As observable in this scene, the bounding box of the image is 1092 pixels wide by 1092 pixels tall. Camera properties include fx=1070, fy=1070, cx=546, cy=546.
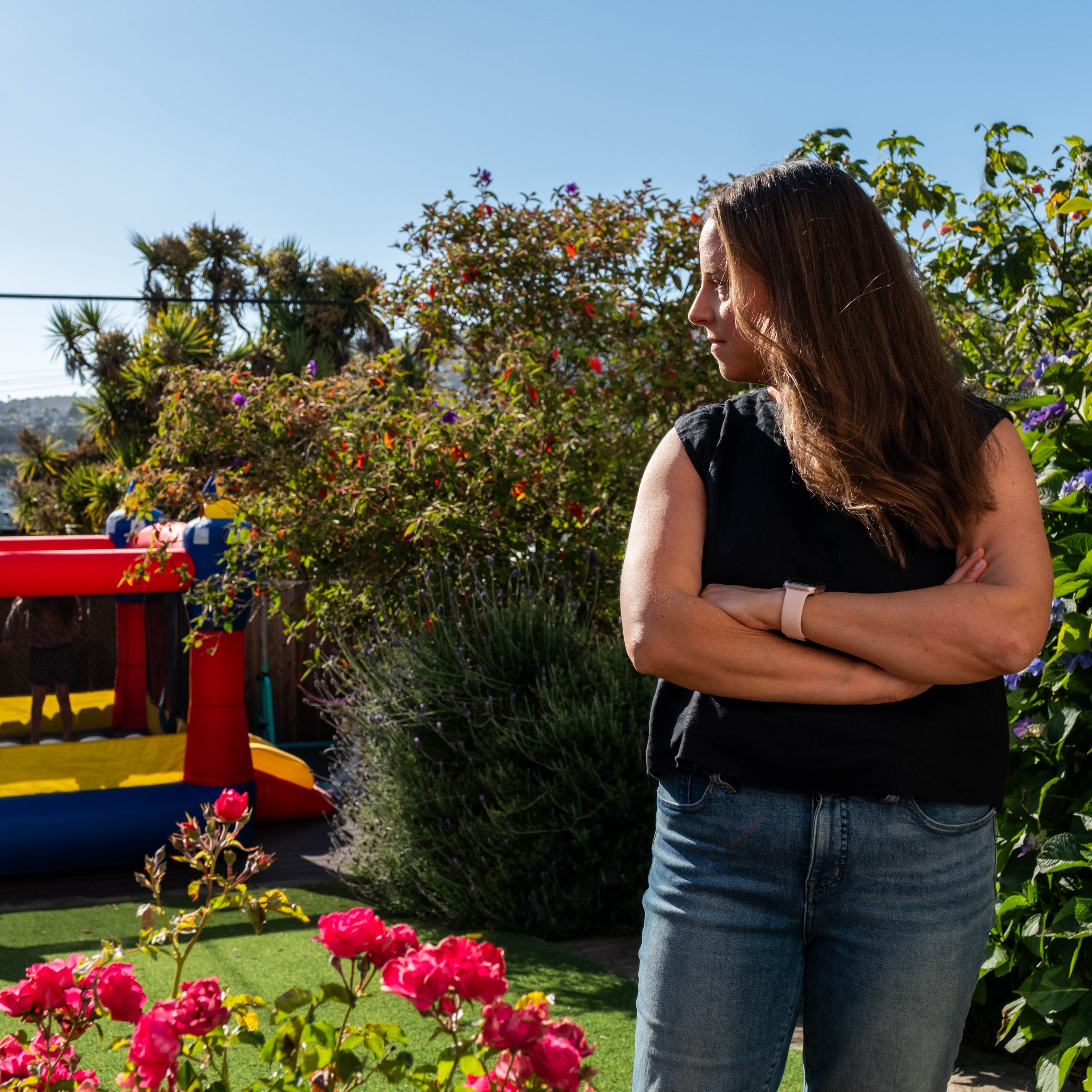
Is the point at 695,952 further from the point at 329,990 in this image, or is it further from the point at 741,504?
A: the point at 741,504

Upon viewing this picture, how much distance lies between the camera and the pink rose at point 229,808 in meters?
1.77

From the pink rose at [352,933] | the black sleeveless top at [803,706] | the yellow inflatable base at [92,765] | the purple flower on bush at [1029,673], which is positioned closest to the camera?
the pink rose at [352,933]

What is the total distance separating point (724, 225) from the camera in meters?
1.55

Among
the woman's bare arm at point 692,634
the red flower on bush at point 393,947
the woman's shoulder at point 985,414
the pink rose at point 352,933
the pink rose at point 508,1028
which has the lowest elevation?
the pink rose at point 508,1028

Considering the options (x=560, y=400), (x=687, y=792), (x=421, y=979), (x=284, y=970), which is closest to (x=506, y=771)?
(x=284, y=970)

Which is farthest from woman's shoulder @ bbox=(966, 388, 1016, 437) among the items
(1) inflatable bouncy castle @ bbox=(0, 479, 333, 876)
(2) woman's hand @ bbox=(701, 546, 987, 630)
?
(1) inflatable bouncy castle @ bbox=(0, 479, 333, 876)

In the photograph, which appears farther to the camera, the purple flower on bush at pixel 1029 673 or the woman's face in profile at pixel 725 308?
the purple flower on bush at pixel 1029 673

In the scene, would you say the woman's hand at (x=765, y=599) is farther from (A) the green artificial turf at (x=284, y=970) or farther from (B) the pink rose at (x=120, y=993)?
(A) the green artificial turf at (x=284, y=970)

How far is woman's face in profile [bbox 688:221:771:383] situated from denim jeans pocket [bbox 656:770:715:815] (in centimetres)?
57

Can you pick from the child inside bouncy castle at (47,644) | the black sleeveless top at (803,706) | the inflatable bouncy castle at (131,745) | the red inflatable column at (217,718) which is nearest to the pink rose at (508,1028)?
the black sleeveless top at (803,706)

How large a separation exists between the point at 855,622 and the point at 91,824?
560cm

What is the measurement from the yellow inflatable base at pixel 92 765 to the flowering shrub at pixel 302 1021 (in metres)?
4.87

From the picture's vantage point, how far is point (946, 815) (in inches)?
53.4

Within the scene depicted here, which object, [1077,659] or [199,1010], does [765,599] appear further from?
[1077,659]
